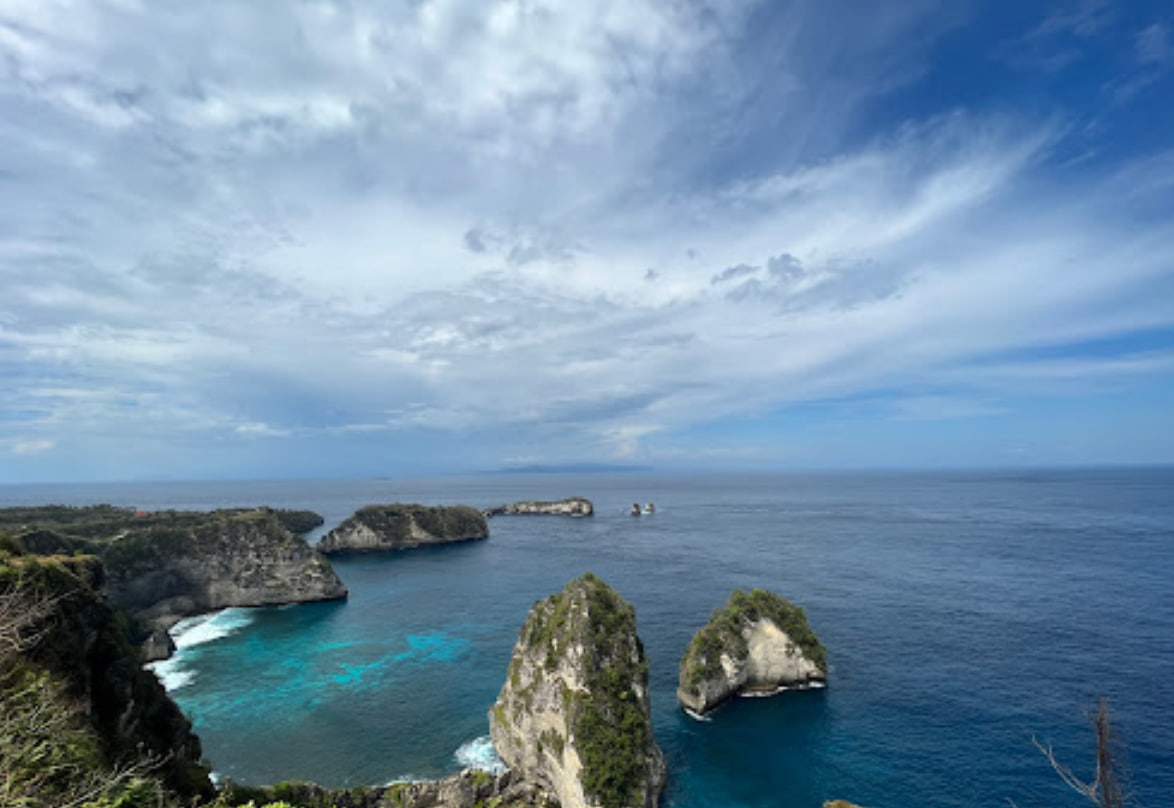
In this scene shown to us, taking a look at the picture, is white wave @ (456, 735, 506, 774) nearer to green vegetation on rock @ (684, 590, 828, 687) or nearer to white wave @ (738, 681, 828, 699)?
green vegetation on rock @ (684, 590, 828, 687)

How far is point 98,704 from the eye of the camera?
31.1 meters

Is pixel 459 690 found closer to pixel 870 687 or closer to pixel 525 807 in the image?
pixel 525 807

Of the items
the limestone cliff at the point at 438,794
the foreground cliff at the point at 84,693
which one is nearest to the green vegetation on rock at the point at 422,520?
the limestone cliff at the point at 438,794

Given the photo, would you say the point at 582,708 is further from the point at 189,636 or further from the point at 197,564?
the point at 197,564

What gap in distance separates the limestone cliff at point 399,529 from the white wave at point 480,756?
398 feet

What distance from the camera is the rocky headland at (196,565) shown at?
3541 inches

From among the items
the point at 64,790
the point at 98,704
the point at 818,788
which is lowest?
the point at 818,788

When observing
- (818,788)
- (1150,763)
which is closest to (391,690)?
(818,788)

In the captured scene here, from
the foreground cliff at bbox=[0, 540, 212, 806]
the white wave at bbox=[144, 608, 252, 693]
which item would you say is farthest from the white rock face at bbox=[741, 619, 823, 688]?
the white wave at bbox=[144, 608, 252, 693]

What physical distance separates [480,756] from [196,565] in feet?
254


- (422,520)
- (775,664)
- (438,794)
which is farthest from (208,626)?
(775,664)

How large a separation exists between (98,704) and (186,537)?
7952 centimetres

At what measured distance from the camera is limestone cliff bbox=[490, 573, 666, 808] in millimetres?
39344

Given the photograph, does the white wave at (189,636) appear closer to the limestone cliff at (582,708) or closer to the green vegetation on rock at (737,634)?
the limestone cliff at (582,708)
